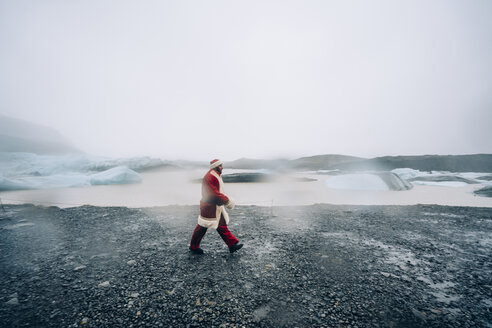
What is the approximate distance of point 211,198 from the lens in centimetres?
371

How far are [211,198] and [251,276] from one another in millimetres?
1460

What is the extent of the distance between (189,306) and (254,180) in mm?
22410

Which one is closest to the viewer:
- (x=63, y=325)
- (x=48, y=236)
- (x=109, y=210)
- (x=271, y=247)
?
(x=63, y=325)

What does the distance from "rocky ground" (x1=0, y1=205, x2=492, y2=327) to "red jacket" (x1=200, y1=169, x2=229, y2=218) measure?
0.93 m

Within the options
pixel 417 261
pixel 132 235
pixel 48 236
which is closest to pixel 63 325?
pixel 132 235

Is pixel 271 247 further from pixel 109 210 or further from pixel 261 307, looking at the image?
pixel 109 210

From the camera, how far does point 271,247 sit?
443 centimetres

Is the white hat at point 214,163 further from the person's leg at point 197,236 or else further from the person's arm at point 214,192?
the person's leg at point 197,236

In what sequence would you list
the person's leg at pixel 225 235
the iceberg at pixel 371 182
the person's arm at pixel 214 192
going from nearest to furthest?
the person's arm at pixel 214 192 < the person's leg at pixel 225 235 < the iceberg at pixel 371 182

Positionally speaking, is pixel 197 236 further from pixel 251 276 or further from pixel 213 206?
pixel 251 276

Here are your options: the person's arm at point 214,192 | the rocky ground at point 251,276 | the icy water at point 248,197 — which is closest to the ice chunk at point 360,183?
the icy water at point 248,197

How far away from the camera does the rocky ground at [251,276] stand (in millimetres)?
2367

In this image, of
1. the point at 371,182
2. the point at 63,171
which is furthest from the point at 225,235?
the point at 63,171

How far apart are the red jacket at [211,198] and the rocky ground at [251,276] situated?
927 millimetres
